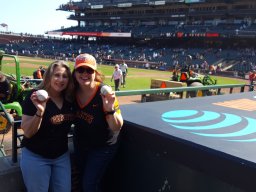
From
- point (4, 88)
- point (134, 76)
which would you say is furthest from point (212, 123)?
point (134, 76)

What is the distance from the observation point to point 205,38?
48281 mm

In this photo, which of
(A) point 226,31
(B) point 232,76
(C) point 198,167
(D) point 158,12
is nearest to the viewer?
(C) point 198,167

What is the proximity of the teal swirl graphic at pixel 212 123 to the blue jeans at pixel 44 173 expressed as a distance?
938 mm

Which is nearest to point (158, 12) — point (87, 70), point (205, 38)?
point (205, 38)

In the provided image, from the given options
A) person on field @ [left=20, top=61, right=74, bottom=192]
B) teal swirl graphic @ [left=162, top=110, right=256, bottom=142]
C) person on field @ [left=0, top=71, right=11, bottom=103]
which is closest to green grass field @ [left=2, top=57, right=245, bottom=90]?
person on field @ [left=0, top=71, right=11, bottom=103]

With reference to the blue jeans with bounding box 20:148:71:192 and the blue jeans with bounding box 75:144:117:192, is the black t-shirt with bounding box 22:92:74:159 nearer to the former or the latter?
the blue jeans with bounding box 20:148:71:192

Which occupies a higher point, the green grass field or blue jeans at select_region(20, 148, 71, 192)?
blue jeans at select_region(20, 148, 71, 192)

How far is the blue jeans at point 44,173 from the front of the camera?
2426mm

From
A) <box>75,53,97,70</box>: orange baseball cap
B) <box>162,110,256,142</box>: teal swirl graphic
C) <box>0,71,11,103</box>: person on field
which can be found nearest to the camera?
<box>162,110,256,142</box>: teal swirl graphic

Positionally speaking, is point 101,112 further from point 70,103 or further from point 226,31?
point 226,31

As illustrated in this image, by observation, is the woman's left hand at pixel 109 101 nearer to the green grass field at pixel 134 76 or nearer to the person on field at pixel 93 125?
the person on field at pixel 93 125

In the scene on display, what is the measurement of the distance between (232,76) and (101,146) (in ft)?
103

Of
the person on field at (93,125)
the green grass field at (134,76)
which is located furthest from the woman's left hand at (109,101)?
the green grass field at (134,76)

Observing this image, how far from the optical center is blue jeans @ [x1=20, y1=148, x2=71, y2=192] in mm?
2426
